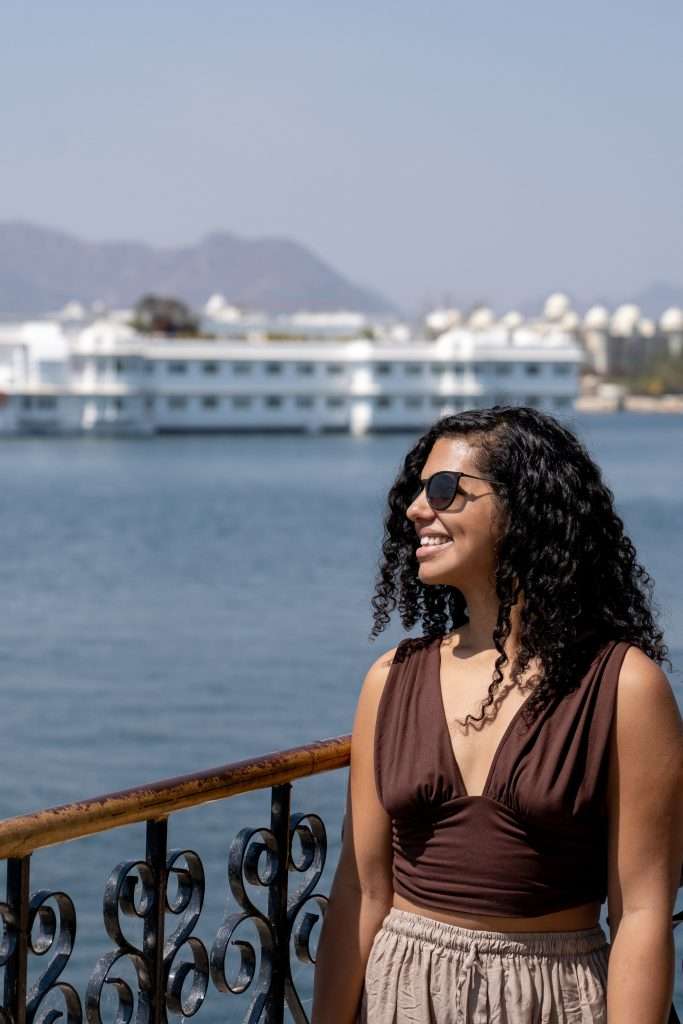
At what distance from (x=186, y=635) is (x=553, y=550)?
1945cm

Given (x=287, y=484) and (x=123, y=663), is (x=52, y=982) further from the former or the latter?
(x=287, y=484)

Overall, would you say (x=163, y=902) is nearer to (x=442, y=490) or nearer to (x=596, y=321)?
(x=442, y=490)

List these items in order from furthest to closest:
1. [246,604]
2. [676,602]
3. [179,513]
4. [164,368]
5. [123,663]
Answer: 1. [164,368]
2. [179,513]
3. [246,604]
4. [676,602]
5. [123,663]

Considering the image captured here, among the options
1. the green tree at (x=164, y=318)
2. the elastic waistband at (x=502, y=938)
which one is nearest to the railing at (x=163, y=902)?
the elastic waistband at (x=502, y=938)

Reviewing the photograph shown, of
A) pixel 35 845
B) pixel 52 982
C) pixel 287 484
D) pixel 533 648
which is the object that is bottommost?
pixel 287 484

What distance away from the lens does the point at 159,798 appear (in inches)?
89.7

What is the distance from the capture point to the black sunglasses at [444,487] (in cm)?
222

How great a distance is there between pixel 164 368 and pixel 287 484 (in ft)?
103

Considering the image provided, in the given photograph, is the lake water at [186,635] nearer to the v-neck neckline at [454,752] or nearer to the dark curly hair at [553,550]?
the dark curly hair at [553,550]

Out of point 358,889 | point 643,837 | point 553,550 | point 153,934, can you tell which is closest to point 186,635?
point 153,934

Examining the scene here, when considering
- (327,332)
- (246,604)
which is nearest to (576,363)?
(327,332)

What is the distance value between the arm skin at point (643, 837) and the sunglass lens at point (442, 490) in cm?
31

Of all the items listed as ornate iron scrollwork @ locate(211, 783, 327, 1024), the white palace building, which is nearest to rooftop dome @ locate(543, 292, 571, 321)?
the white palace building

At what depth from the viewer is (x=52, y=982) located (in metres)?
2.18
